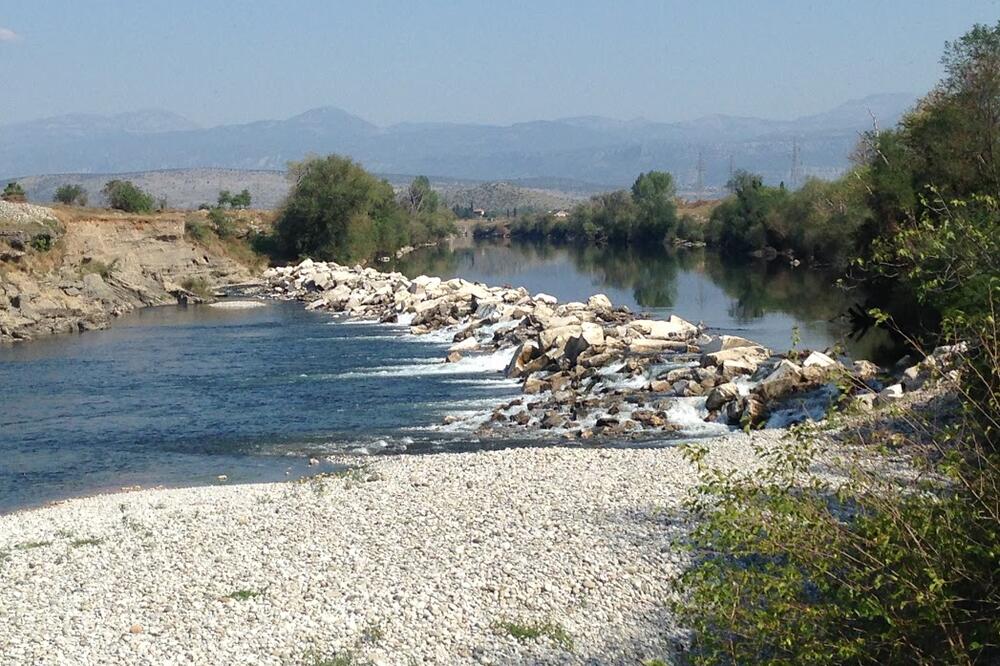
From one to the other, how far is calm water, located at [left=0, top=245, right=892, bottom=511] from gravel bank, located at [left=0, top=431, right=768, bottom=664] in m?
4.74

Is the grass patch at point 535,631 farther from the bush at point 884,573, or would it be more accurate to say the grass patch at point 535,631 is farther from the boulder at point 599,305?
the boulder at point 599,305

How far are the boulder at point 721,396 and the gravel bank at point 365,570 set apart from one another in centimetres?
698

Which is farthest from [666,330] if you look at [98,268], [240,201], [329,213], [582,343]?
[240,201]

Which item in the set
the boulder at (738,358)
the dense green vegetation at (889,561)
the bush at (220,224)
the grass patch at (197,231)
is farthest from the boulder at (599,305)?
the bush at (220,224)

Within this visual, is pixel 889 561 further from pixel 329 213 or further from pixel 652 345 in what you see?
pixel 329 213

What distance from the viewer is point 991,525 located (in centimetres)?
683

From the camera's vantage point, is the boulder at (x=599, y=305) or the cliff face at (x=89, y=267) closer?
the boulder at (x=599, y=305)

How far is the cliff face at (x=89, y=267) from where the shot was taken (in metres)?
46.3

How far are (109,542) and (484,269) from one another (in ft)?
228

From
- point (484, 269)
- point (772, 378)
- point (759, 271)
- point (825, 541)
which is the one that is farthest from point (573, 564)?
point (484, 269)

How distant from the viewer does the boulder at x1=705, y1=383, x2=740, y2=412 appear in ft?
80.1

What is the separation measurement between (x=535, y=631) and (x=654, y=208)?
106 meters

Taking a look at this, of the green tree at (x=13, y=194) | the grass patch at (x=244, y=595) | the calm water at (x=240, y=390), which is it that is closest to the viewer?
the grass patch at (x=244, y=595)

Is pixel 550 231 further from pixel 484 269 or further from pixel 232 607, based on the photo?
pixel 232 607
